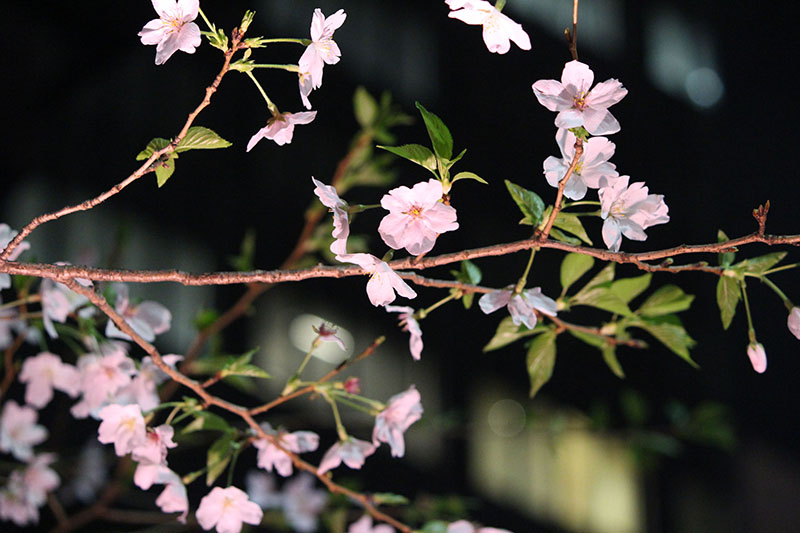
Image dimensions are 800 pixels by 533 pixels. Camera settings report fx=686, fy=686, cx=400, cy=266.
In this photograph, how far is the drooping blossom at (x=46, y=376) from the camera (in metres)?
0.78

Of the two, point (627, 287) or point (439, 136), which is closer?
point (439, 136)

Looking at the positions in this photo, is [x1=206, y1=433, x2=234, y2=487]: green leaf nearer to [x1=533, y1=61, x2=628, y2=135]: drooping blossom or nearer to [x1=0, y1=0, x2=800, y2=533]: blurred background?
[x1=533, y1=61, x2=628, y2=135]: drooping blossom

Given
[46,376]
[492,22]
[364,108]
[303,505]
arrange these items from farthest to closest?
[303,505] < [364,108] < [46,376] < [492,22]

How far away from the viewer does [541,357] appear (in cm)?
58

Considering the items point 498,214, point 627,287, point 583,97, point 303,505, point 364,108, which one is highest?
point 498,214

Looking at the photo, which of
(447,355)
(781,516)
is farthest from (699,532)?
(447,355)

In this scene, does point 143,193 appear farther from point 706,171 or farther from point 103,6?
point 706,171

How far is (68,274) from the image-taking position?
0.46 metres

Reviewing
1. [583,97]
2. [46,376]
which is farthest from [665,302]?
[46,376]

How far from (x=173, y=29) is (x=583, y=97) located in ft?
0.89

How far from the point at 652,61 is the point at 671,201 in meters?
0.70

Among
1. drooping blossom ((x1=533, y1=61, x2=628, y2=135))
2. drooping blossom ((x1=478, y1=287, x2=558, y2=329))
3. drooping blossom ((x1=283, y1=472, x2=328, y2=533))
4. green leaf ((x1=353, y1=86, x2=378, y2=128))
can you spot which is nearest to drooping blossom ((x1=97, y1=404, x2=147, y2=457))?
drooping blossom ((x1=478, y1=287, x2=558, y2=329))

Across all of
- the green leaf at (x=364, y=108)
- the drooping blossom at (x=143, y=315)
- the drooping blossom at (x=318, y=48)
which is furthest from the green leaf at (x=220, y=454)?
the green leaf at (x=364, y=108)

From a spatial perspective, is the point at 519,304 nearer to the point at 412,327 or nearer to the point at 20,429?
the point at 412,327
